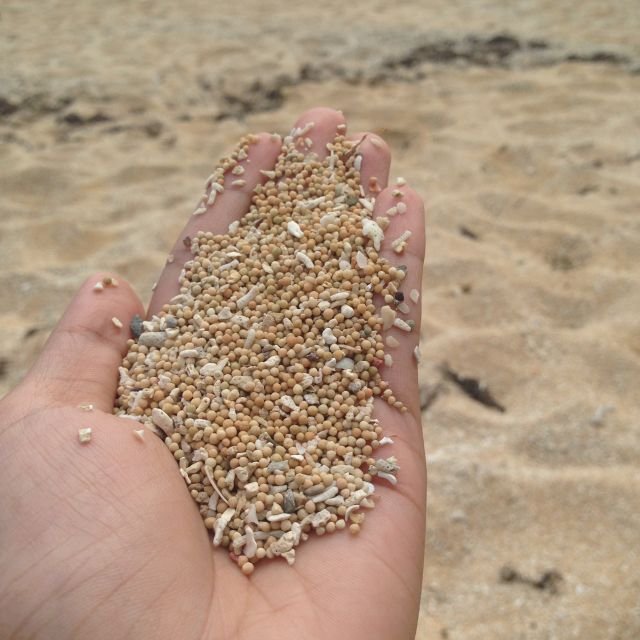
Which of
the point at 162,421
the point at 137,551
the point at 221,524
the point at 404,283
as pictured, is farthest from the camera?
the point at 404,283

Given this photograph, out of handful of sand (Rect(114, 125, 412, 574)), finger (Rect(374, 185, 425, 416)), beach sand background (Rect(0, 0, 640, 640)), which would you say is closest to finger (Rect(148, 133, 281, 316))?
handful of sand (Rect(114, 125, 412, 574))

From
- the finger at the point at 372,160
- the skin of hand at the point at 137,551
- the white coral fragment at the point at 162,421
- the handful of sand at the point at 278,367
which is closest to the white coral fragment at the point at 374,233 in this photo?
the handful of sand at the point at 278,367

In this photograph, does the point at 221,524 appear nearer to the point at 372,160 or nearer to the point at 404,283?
the point at 404,283

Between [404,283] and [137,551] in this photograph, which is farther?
[404,283]

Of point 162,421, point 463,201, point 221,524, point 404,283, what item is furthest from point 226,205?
point 463,201

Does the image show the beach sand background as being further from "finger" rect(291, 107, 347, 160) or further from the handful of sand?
"finger" rect(291, 107, 347, 160)

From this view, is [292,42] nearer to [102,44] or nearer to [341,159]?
[102,44]

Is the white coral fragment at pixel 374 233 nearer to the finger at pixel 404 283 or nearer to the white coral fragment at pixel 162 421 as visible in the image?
the finger at pixel 404 283
